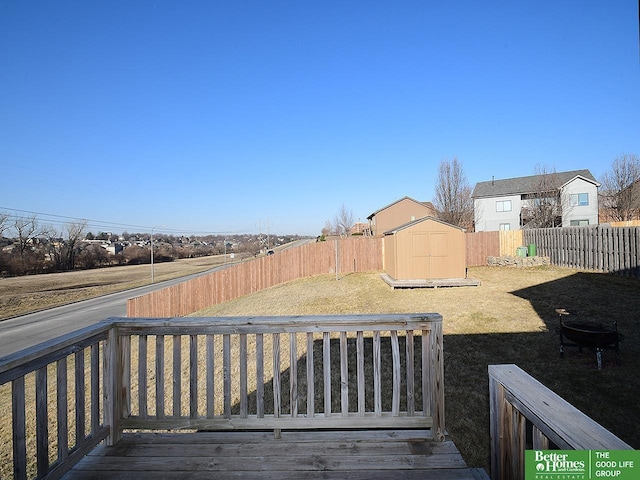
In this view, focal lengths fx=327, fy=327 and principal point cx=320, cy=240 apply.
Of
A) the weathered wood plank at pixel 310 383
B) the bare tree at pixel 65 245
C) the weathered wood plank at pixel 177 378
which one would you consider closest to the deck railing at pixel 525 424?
the weathered wood plank at pixel 310 383

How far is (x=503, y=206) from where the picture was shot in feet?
100

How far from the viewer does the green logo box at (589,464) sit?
3.44 ft

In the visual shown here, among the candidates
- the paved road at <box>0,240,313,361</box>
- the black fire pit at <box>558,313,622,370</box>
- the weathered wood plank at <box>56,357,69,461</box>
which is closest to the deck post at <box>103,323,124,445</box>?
the weathered wood plank at <box>56,357,69,461</box>

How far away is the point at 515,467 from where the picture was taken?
1.52 meters

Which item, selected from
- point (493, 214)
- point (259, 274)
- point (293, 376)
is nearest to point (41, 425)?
point (293, 376)

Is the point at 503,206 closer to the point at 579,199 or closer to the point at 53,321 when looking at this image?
the point at 579,199

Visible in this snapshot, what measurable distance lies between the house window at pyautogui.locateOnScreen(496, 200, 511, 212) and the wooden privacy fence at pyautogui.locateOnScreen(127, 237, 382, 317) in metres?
17.3

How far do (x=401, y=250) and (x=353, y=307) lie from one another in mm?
4421

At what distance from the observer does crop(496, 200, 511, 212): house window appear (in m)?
30.4

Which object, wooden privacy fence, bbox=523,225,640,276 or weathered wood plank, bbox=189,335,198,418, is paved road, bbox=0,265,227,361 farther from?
wooden privacy fence, bbox=523,225,640,276

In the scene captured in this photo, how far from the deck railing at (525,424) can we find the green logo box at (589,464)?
34 mm

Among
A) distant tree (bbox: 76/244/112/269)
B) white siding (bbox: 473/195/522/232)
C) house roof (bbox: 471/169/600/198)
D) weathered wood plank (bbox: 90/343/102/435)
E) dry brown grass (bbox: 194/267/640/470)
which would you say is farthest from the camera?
distant tree (bbox: 76/244/112/269)

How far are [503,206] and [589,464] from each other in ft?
111

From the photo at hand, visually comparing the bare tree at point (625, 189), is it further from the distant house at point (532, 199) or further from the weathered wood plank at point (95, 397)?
the weathered wood plank at point (95, 397)
